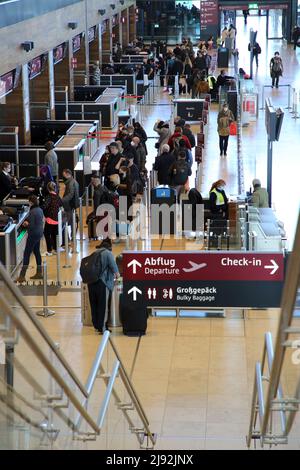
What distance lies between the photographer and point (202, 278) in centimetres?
1330

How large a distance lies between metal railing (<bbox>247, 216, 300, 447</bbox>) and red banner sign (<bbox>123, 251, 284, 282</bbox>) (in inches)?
142

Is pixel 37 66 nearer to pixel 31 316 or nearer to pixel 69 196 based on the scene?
pixel 69 196

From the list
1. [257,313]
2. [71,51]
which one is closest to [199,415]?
[257,313]

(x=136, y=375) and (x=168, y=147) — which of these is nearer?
(x=136, y=375)

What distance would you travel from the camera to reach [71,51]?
33531mm

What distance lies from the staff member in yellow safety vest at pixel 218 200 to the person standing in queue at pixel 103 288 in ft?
14.5

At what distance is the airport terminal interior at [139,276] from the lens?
237 inches

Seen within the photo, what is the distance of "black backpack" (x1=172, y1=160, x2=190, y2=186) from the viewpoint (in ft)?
65.9

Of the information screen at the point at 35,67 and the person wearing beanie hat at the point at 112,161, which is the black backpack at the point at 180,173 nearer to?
the person wearing beanie hat at the point at 112,161

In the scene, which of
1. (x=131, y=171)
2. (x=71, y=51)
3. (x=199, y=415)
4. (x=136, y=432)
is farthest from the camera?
(x=71, y=51)

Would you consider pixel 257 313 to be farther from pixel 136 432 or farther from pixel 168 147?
pixel 168 147

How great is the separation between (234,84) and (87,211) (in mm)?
15915

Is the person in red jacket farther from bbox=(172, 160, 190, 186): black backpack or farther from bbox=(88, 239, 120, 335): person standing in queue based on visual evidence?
bbox=(88, 239, 120, 335): person standing in queue

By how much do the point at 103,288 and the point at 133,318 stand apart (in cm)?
54
